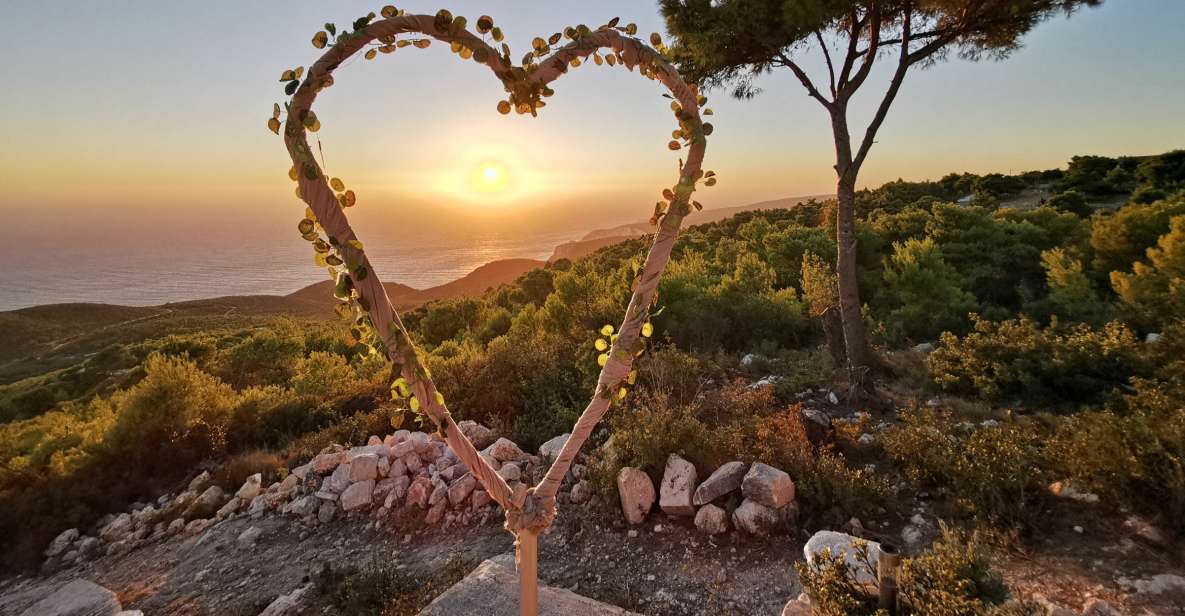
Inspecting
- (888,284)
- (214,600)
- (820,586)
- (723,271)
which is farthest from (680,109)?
(723,271)

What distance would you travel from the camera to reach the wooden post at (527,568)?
1.44m

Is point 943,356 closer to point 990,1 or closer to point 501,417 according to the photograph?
point 990,1

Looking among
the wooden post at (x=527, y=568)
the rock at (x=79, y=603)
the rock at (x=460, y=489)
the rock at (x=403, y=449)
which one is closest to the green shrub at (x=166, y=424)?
the rock at (x=79, y=603)

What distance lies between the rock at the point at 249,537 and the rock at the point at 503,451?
6.67ft

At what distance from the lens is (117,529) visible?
500 centimetres

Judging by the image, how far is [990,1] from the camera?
5.80 metres

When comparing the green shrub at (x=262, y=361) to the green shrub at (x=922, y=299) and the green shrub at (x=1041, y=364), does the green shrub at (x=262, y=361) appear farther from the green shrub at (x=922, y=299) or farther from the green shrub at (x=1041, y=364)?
the green shrub at (x=1041, y=364)

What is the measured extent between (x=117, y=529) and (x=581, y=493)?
471 centimetres

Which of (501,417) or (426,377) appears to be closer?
(426,377)

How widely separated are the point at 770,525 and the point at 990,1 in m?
6.45

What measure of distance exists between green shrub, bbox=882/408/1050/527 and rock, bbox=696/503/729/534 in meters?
1.53

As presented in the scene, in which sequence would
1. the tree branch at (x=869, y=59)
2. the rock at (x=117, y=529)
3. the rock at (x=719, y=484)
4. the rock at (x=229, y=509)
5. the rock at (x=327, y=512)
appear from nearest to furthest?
the rock at (x=719, y=484) < the rock at (x=327, y=512) < the rock at (x=229, y=509) < the rock at (x=117, y=529) < the tree branch at (x=869, y=59)

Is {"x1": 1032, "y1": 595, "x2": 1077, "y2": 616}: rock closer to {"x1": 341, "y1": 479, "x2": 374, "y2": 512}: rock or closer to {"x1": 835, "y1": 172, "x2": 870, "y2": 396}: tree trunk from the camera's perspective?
{"x1": 835, "y1": 172, "x2": 870, "y2": 396}: tree trunk

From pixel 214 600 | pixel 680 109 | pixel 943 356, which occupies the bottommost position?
pixel 214 600
